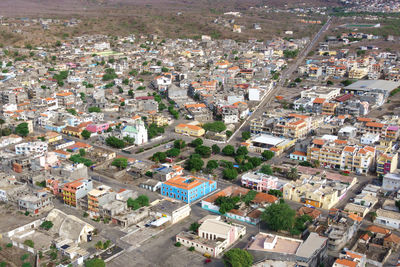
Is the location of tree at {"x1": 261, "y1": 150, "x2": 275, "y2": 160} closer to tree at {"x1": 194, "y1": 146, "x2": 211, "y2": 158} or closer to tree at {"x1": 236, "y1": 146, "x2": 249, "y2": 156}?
tree at {"x1": 236, "y1": 146, "x2": 249, "y2": 156}

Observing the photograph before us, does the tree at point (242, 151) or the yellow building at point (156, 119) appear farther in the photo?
the yellow building at point (156, 119)

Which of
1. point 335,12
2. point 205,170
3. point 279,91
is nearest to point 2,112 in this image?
point 205,170

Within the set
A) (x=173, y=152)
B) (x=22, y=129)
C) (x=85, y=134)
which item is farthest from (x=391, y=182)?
(x=22, y=129)

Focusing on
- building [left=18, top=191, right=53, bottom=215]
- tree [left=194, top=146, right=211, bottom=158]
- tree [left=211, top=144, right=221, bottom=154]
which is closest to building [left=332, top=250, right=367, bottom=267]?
tree [left=194, top=146, right=211, bottom=158]

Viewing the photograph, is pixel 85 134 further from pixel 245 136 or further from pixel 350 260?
pixel 350 260

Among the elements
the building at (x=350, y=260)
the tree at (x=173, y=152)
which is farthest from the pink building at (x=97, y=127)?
the building at (x=350, y=260)

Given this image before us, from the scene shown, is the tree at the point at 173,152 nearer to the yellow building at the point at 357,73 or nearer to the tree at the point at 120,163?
the tree at the point at 120,163
